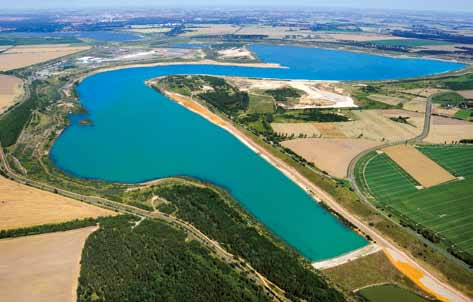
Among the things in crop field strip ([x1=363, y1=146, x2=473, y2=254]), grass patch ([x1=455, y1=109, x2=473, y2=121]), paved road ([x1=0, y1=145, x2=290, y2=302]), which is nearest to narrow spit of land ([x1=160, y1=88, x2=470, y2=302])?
crop field strip ([x1=363, y1=146, x2=473, y2=254])

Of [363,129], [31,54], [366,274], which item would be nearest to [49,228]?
[366,274]

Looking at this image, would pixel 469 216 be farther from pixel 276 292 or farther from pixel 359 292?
pixel 276 292

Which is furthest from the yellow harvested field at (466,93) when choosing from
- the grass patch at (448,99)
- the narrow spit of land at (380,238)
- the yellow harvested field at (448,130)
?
Answer: the narrow spit of land at (380,238)

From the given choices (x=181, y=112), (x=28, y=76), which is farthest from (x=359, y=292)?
(x=28, y=76)

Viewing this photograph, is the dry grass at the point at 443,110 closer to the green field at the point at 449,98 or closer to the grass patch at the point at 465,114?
the grass patch at the point at 465,114

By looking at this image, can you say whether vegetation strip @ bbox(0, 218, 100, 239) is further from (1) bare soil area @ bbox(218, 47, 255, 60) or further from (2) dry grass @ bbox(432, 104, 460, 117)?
(1) bare soil area @ bbox(218, 47, 255, 60)

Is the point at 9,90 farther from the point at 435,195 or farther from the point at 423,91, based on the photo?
the point at 423,91
